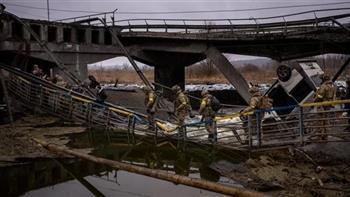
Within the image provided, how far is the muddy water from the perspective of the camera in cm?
873

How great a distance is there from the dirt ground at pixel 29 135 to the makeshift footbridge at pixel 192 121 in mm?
863

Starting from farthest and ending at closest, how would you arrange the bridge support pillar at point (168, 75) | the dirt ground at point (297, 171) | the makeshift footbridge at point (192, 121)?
the bridge support pillar at point (168, 75) → the makeshift footbridge at point (192, 121) → the dirt ground at point (297, 171)

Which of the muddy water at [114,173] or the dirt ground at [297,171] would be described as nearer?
the dirt ground at [297,171]

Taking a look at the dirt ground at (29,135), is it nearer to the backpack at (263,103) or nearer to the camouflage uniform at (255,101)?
the camouflage uniform at (255,101)

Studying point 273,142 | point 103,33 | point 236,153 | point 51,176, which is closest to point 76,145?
point 51,176

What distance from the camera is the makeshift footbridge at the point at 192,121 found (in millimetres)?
11250

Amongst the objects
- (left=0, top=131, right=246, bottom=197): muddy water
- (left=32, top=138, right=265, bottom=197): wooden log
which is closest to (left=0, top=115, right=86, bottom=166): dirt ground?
(left=0, top=131, right=246, bottom=197): muddy water

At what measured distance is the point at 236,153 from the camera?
38.1ft

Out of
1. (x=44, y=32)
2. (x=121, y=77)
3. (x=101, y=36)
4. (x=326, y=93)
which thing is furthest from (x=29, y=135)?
(x=121, y=77)

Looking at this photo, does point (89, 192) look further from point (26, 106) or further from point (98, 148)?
point (26, 106)

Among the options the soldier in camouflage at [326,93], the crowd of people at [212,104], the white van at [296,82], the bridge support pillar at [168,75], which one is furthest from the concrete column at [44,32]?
the soldier in camouflage at [326,93]

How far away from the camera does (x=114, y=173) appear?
33.2 ft

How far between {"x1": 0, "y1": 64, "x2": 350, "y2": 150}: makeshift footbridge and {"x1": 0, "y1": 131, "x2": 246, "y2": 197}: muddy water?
69 cm

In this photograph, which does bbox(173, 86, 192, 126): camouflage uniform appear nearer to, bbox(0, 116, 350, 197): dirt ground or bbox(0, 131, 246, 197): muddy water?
bbox(0, 131, 246, 197): muddy water
